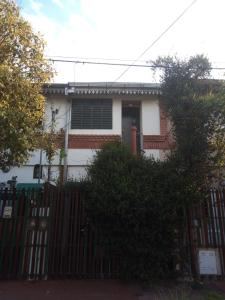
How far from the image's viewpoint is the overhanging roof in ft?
46.1

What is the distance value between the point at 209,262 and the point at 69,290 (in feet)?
12.1

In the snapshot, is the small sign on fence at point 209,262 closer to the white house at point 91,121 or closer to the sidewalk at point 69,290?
the sidewalk at point 69,290

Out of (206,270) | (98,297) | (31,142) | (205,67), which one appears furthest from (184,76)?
(98,297)

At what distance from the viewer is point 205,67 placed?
31.8ft

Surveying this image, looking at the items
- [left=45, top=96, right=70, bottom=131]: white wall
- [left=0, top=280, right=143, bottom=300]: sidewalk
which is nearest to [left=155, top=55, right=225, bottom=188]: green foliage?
[left=0, top=280, right=143, bottom=300]: sidewalk

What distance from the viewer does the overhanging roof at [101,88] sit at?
46.1ft

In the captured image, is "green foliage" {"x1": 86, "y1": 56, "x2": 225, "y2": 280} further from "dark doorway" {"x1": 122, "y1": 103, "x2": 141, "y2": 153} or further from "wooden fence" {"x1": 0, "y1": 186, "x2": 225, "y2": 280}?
"dark doorway" {"x1": 122, "y1": 103, "x2": 141, "y2": 153}

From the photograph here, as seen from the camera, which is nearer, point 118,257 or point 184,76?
point 118,257

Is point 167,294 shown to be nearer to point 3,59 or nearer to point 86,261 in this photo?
point 86,261

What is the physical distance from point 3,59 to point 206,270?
24.5 ft

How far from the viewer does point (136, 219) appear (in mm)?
8109

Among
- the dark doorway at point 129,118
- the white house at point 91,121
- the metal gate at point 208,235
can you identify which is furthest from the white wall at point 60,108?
the metal gate at point 208,235

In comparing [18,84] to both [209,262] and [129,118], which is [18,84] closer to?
[209,262]

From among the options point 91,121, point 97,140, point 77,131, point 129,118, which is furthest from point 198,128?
point 129,118
